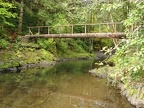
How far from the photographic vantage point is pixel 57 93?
32.7ft

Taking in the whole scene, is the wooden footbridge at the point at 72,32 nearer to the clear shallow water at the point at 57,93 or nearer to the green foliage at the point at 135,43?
the clear shallow water at the point at 57,93

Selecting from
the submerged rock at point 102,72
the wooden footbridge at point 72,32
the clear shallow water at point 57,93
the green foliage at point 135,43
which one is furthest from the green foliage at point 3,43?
the green foliage at point 135,43

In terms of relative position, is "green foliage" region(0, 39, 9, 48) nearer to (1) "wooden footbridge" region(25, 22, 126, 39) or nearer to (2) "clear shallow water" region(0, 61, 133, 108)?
(1) "wooden footbridge" region(25, 22, 126, 39)

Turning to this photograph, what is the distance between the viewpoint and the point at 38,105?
8.15 m

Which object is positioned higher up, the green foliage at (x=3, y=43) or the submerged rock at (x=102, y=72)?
the green foliage at (x=3, y=43)

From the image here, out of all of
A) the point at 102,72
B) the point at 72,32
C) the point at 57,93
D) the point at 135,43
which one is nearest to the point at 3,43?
the point at 72,32

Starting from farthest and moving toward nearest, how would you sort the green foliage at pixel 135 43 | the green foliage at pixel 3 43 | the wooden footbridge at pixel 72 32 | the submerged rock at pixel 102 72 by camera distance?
the green foliage at pixel 3 43
the submerged rock at pixel 102 72
the wooden footbridge at pixel 72 32
the green foliage at pixel 135 43

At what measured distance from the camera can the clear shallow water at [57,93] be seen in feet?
27.6

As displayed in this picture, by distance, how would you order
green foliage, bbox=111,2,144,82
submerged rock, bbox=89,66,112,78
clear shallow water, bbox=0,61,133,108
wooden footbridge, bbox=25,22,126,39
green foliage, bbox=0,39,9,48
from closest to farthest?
green foliage, bbox=111,2,144,82, clear shallow water, bbox=0,61,133,108, wooden footbridge, bbox=25,22,126,39, submerged rock, bbox=89,66,112,78, green foliage, bbox=0,39,9,48

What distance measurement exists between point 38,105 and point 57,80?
4662 millimetres

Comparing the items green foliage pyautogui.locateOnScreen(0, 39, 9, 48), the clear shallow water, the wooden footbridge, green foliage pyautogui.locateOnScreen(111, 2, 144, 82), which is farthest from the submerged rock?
green foliage pyautogui.locateOnScreen(111, 2, 144, 82)

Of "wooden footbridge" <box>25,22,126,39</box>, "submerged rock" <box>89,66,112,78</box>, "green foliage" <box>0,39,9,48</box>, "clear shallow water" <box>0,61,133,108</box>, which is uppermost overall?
"wooden footbridge" <box>25,22,126,39</box>

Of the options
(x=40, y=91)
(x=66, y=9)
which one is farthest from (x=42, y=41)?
(x=40, y=91)

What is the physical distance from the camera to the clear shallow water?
27.6ft
